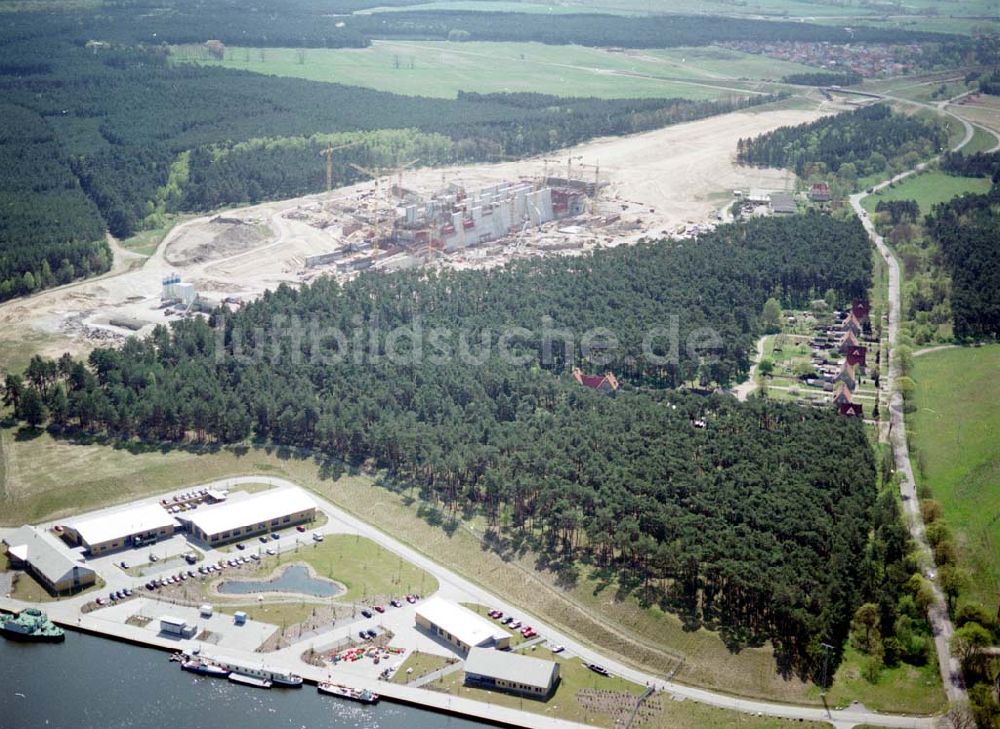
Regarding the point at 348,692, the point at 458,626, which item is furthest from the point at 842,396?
the point at 348,692

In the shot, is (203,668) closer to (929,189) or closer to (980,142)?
(929,189)

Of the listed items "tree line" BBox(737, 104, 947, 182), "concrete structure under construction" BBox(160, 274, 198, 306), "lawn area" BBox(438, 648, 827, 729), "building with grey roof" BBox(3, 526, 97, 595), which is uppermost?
"tree line" BBox(737, 104, 947, 182)

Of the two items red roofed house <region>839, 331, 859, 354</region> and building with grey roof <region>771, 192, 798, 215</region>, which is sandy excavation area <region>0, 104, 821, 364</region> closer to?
building with grey roof <region>771, 192, 798, 215</region>

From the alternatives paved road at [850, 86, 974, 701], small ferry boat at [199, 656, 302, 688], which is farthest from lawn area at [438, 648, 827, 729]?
paved road at [850, 86, 974, 701]

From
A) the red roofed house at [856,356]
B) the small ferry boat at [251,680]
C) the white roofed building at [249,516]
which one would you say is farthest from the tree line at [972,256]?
the small ferry boat at [251,680]

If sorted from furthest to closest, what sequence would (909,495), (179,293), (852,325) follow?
1. (179,293)
2. (852,325)
3. (909,495)

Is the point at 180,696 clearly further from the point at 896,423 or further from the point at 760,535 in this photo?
the point at 896,423
